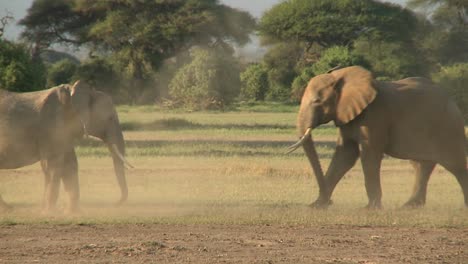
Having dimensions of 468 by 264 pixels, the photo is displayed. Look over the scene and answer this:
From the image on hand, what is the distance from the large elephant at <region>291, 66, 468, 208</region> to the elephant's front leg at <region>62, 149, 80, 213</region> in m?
→ 3.22

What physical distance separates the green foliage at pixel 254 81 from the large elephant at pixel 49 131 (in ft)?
169

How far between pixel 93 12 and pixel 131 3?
3.03 metres

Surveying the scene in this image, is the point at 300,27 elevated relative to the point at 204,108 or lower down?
elevated

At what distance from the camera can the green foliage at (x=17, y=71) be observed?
3294 centimetres

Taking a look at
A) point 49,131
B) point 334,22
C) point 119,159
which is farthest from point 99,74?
point 49,131

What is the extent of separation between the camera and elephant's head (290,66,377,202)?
49.7 ft

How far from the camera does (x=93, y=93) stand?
15.4m

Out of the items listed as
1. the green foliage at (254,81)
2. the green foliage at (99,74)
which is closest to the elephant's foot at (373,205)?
the green foliage at (99,74)

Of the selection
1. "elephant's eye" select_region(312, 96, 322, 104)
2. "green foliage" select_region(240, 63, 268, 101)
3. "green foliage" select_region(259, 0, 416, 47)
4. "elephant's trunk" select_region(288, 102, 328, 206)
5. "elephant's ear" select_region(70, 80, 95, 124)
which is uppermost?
"green foliage" select_region(259, 0, 416, 47)

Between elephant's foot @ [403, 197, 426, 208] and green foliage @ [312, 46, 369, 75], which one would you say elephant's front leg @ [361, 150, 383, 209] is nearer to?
elephant's foot @ [403, 197, 426, 208]

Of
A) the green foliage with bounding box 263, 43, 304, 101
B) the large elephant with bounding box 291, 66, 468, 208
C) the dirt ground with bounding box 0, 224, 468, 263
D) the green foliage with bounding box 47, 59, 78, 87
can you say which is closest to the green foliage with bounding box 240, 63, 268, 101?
the green foliage with bounding box 263, 43, 304, 101

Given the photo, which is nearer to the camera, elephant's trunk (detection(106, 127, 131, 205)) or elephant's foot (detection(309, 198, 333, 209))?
elephant's foot (detection(309, 198, 333, 209))

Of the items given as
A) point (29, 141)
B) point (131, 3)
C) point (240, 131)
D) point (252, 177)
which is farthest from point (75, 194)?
point (131, 3)

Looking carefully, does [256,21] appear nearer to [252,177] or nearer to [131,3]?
[131,3]
